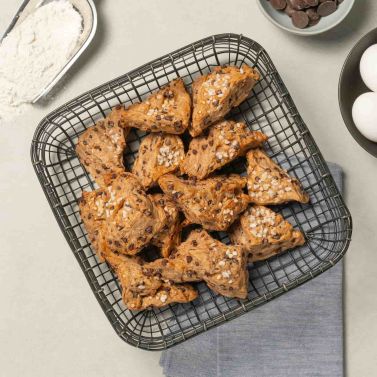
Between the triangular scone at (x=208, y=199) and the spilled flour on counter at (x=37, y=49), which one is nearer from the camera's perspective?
the triangular scone at (x=208, y=199)

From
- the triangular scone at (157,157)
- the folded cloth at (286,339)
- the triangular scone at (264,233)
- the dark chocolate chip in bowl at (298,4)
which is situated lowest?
the folded cloth at (286,339)

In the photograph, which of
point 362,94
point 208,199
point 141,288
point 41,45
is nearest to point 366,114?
point 362,94

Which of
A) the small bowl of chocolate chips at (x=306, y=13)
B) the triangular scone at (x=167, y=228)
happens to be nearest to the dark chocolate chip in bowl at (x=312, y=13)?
the small bowl of chocolate chips at (x=306, y=13)

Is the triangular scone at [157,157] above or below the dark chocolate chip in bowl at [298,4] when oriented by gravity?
below

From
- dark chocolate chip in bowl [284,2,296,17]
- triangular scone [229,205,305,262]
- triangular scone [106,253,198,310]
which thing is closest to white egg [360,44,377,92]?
dark chocolate chip in bowl [284,2,296,17]

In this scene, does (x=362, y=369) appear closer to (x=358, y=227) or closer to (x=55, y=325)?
(x=358, y=227)

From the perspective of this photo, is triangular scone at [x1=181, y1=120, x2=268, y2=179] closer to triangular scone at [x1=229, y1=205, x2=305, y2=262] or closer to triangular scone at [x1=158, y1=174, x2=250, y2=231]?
triangular scone at [x1=158, y1=174, x2=250, y2=231]

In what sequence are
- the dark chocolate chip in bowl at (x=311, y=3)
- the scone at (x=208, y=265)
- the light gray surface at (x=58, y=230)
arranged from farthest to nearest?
the light gray surface at (x=58, y=230) < the dark chocolate chip in bowl at (x=311, y=3) < the scone at (x=208, y=265)

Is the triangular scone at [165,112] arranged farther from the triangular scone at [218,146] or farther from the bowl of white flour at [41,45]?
the bowl of white flour at [41,45]
